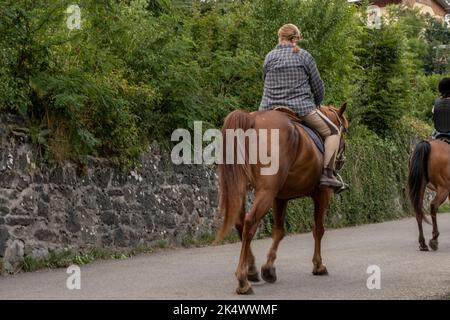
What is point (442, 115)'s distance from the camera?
598 inches

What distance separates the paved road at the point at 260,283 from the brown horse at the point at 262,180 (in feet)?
1.21

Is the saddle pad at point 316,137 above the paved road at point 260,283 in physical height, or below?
above

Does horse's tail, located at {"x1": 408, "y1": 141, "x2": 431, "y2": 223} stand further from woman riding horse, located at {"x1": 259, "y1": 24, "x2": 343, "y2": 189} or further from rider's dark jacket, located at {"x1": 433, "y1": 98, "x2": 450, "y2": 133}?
woman riding horse, located at {"x1": 259, "y1": 24, "x2": 343, "y2": 189}

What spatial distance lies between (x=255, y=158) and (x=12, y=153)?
3.96 m

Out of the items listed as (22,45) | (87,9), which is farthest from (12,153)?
(87,9)

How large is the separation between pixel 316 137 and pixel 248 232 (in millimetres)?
1872

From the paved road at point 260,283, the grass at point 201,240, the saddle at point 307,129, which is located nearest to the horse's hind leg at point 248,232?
the paved road at point 260,283

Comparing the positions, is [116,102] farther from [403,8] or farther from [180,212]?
[403,8]

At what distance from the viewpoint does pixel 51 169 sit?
12.3 m

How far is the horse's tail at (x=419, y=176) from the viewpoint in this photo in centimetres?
1498

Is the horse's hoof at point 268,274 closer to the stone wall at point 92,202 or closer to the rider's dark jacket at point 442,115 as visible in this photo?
the stone wall at point 92,202

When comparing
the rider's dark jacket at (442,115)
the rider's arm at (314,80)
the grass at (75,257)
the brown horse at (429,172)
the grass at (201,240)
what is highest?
the rider's arm at (314,80)

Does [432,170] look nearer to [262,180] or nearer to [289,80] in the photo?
[289,80]

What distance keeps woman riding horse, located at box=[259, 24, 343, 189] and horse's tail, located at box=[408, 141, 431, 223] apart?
4785 millimetres
